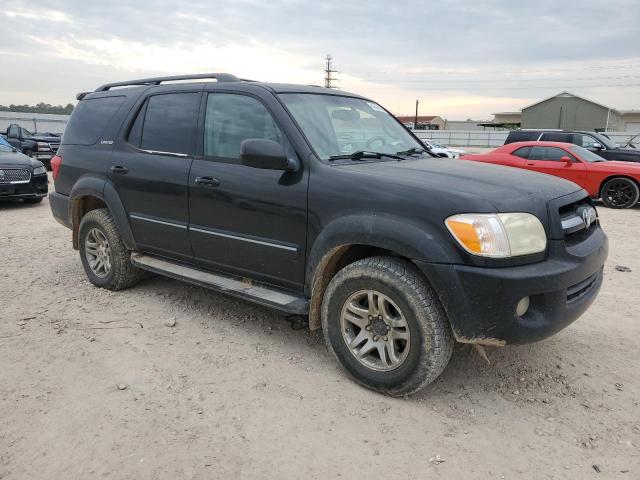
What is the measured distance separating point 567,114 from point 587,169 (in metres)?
48.7

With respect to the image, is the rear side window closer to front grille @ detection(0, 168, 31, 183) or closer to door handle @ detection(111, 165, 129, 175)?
door handle @ detection(111, 165, 129, 175)

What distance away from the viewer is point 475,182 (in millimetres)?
3117

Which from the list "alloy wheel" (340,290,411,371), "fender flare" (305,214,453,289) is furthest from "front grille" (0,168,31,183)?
"alloy wheel" (340,290,411,371)

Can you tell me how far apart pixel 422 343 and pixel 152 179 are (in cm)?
268

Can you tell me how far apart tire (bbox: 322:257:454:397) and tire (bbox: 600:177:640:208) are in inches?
385

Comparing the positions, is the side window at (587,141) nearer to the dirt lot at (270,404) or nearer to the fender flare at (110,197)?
the dirt lot at (270,404)

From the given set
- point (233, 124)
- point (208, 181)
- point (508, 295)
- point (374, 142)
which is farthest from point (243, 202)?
point (508, 295)

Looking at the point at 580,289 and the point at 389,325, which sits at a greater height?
the point at 580,289

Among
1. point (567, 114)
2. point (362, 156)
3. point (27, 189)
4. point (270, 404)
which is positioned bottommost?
point (270, 404)

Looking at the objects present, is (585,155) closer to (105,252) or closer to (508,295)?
(508,295)

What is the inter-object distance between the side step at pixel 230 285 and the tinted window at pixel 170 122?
0.98 m

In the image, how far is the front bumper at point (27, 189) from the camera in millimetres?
9867

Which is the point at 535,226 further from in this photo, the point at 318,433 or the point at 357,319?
the point at 318,433

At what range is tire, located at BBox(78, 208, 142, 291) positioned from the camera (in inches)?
193
